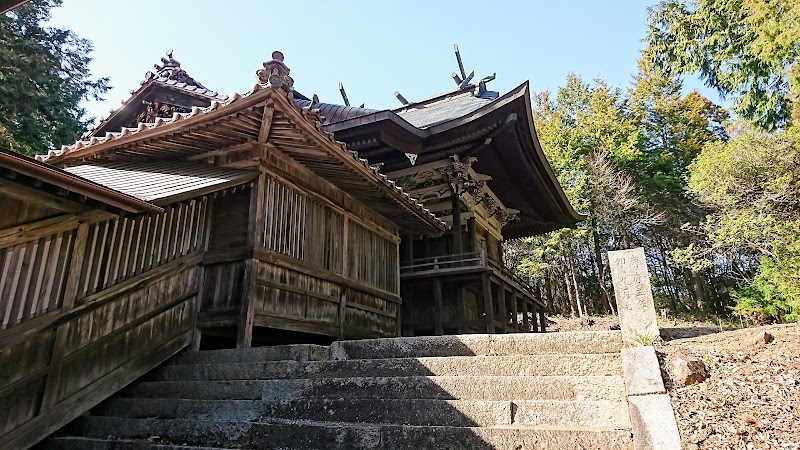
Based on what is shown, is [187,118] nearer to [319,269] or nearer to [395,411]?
[319,269]

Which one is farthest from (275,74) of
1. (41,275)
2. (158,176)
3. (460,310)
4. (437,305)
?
(460,310)

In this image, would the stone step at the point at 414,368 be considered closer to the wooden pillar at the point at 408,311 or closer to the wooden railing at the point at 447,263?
the wooden railing at the point at 447,263

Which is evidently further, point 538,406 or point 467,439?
point 538,406

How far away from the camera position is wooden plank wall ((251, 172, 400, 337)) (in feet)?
18.9

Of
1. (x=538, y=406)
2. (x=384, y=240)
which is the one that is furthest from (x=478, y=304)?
(x=538, y=406)

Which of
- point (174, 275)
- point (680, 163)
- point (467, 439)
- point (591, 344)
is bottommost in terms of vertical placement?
point (467, 439)

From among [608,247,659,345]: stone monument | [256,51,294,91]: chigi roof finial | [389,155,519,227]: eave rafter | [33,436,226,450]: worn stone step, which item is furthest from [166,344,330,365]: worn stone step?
[389,155,519,227]: eave rafter

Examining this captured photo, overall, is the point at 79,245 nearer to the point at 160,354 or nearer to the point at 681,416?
the point at 160,354

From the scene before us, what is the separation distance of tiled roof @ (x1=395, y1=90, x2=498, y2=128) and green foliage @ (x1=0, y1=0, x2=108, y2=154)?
11.4 m

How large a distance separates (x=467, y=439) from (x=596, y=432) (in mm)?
768

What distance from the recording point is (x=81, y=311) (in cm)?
412

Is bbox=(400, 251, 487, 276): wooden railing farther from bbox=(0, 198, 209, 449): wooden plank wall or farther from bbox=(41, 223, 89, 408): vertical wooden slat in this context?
bbox=(41, 223, 89, 408): vertical wooden slat

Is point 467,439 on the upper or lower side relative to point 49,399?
lower

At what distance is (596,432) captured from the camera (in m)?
2.55
